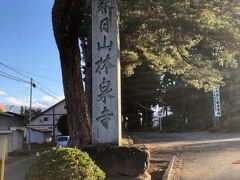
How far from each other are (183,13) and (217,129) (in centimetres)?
3751

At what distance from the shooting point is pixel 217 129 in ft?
173

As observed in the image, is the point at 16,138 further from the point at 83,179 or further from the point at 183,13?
the point at 83,179

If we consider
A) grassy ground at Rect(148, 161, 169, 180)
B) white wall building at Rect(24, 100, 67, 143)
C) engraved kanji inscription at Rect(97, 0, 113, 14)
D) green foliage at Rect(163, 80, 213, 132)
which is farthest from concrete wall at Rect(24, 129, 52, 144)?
engraved kanji inscription at Rect(97, 0, 113, 14)

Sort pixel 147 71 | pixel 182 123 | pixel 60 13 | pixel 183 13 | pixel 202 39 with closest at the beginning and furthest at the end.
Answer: pixel 60 13
pixel 183 13
pixel 202 39
pixel 147 71
pixel 182 123

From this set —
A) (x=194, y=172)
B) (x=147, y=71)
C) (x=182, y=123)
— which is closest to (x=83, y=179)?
(x=194, y=172)

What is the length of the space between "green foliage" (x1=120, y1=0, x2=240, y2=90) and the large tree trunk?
166 inches

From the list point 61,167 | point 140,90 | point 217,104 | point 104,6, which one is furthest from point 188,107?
point 61,167

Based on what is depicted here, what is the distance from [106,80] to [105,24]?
1.51 m

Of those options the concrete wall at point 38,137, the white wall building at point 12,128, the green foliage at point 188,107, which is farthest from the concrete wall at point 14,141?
the green foliage at point 188,107

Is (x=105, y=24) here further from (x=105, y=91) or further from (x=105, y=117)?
(x=105, y=117)

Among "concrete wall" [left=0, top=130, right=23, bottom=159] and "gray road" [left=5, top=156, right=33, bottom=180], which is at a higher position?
"concrete wall" [left=0, top=130, right=23, bottom=159]

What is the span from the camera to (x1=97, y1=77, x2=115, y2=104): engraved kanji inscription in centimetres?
1186

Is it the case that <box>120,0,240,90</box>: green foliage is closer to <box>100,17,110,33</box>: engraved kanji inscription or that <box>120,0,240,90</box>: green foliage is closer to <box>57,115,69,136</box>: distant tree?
<box>100,17,110,33</box>: engraved kanji inscription

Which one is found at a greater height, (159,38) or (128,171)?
(159,38)
